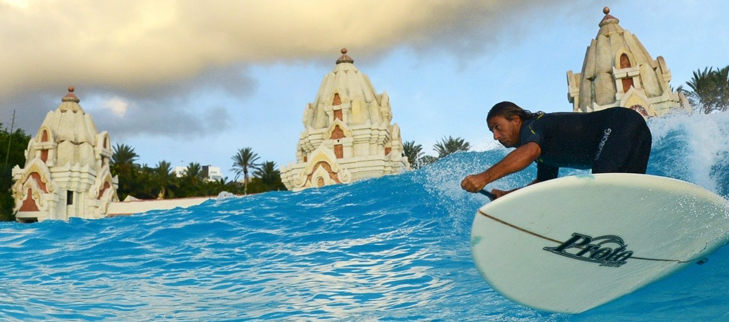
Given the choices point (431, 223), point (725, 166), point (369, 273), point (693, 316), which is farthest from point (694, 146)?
point (693, 316)

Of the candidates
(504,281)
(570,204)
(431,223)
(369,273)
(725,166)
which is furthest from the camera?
(431,223)

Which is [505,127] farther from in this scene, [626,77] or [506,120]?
[626,77]

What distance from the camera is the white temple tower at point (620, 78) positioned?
29.3 m

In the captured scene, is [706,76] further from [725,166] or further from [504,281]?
[504,281]

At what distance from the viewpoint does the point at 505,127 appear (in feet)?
12.0

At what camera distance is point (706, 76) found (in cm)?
4016

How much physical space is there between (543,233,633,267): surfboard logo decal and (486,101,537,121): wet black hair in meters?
0.81

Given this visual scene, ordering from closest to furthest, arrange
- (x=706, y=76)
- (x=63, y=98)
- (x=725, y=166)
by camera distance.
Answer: (x=725, y=166)
(x=63, y=98)
(x=706, y=76)

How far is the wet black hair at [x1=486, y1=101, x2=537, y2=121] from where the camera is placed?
144 inches

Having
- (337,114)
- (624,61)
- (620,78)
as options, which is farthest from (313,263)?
(624,61)

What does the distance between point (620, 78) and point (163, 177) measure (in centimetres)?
3366

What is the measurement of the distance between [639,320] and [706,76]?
42920 mm

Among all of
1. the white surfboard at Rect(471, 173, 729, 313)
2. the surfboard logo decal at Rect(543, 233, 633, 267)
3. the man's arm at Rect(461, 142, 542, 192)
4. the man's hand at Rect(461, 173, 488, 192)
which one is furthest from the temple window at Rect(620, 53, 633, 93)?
the man's hand at Rect(461, 173, 488, 192)

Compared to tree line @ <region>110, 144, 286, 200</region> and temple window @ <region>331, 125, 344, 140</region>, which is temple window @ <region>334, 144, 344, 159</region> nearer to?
temple window @ <region>331, 125, 344, 140</region>
